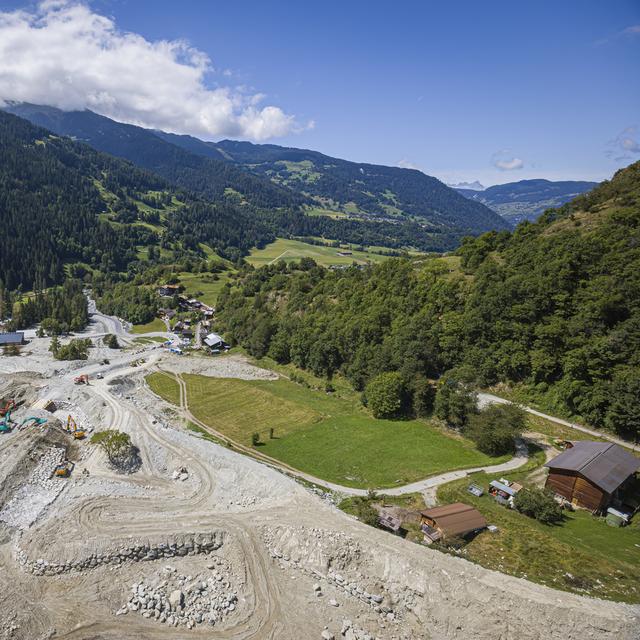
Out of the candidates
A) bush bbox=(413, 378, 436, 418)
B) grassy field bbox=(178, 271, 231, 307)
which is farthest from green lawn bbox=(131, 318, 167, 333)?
bush bbox=(413, 378, 436, 418)

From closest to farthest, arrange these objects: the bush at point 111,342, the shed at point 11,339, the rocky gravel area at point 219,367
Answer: the rocky gravel area at point 219,367 < the shed at point 11,339 < the bush at point 111,342

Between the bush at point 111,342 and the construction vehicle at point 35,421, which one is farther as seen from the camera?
the bush at point 111,342

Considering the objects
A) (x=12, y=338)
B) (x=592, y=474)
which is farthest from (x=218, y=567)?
(x=12, y=338)

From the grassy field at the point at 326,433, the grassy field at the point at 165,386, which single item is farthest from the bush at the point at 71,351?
the grassy field at the point at 326,433

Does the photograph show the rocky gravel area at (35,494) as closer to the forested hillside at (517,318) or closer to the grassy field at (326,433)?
the grassy field at (326,433)

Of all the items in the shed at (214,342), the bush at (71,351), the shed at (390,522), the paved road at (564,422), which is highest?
the paved road at (564,422)

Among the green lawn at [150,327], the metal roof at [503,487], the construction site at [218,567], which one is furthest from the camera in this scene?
the green lawn at [150,327]

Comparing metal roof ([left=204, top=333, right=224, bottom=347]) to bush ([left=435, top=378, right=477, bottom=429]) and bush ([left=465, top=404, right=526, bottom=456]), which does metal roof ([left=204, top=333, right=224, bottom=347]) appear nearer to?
bush ([left=435, top=378, right=477, bottom=429])

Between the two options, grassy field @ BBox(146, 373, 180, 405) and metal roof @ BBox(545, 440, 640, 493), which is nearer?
metal roof @ BBox(545, 440, 640, 493)
